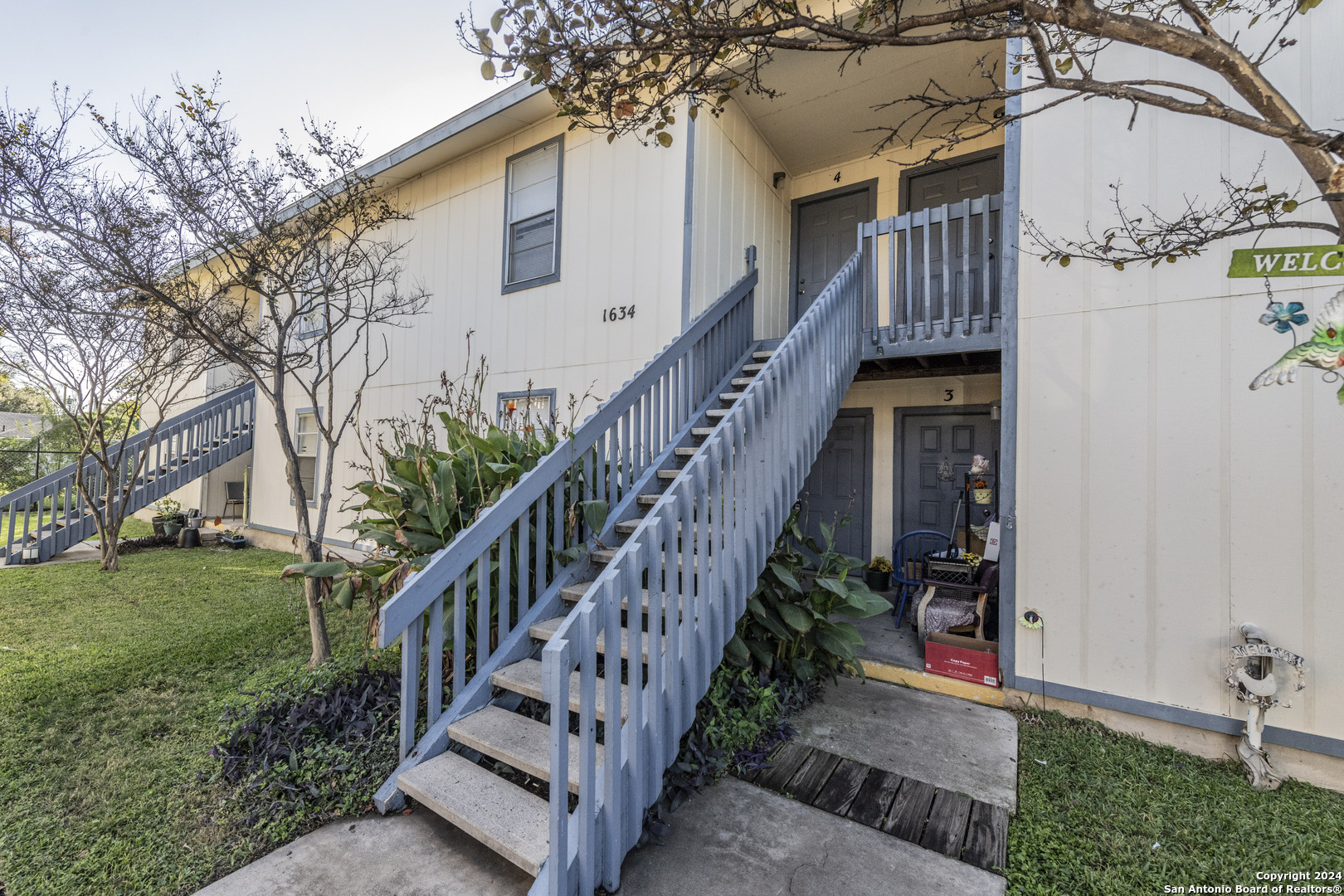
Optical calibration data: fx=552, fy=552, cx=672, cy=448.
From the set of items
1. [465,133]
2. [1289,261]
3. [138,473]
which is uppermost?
[465,133]

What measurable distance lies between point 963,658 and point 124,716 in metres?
4.98

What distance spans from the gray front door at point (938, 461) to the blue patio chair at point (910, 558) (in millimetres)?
126

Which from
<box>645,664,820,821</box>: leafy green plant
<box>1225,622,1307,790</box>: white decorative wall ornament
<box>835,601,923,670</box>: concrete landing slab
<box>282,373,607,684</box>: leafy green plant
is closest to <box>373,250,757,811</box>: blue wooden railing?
<box>282,373,607,684</box>: leafy green plant

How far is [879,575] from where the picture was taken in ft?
17.7

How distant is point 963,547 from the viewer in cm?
509

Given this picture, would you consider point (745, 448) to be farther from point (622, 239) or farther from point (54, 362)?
point (54, 362)

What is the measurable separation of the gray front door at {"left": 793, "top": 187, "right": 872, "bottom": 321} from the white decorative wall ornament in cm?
451

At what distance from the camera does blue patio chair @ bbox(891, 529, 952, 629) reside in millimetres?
4852

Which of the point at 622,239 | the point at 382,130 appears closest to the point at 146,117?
the point at 382,130

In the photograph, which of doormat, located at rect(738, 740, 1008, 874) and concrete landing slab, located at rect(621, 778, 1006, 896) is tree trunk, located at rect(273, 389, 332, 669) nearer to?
concrete landing slab, located at rect(621, 778, 1006, 896)

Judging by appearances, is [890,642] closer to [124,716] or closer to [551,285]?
[551,285]

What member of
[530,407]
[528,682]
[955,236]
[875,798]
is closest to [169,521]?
[530,407]

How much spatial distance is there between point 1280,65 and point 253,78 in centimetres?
704

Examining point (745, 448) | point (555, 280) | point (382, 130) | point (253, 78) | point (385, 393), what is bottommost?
point (745, 448)
